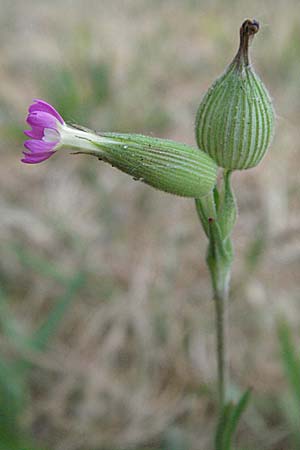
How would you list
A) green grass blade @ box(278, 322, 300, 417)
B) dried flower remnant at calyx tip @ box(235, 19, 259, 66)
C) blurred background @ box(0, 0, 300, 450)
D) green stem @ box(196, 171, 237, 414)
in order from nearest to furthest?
dried flower remnant at calyx tip @ box(235, 19, 259, 66)
green stem @ box(196, 171, 237, 414)
green grass blade @ box(278, 322, 300, 417)
blurred background @ box(0, 0, 300, 450)

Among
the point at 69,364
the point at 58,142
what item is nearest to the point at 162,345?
the point at 69,364

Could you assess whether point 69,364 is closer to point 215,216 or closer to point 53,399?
point 53,399

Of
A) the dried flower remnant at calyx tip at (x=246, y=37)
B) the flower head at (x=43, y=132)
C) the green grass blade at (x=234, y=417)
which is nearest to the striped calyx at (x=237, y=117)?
the dried flower remnant at calyx tip at (x=246, y=37)

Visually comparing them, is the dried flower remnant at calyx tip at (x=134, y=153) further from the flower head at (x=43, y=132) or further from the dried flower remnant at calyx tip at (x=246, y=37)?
the dried flower remnant at calyx tip at (x=246, y=37)

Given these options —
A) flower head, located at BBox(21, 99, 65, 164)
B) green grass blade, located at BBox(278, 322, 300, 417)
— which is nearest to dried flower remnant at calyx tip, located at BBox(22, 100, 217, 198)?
flower head, located at BBox(21, 99, 65, 164)

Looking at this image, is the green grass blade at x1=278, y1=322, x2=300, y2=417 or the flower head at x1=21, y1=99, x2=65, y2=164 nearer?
the flower head at x1=21, y1=99, x2=65, y2=164

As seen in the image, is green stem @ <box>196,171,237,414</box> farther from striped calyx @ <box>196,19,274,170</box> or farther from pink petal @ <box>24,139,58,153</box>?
pink petal @ <box>24,139,58,153</box>

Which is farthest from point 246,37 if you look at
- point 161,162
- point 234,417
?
point 234,417
